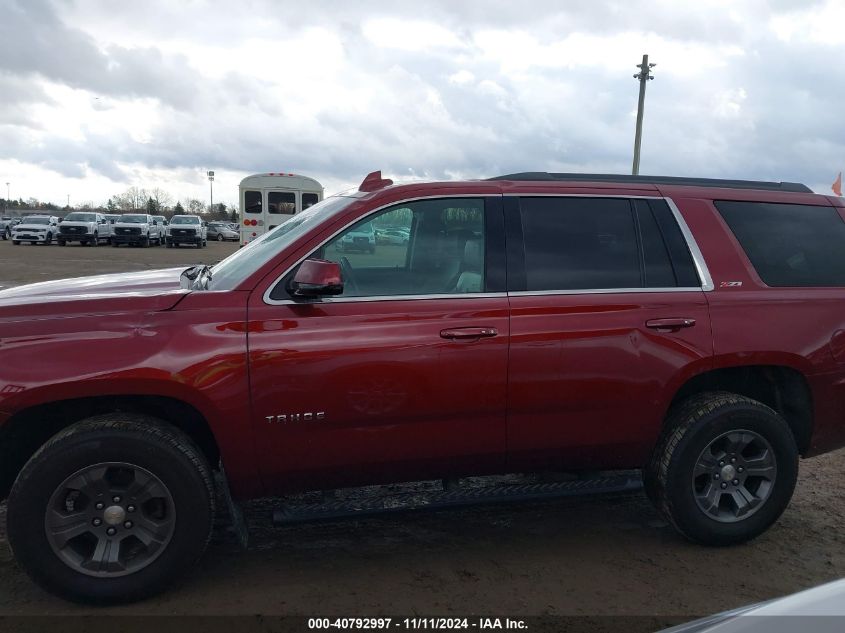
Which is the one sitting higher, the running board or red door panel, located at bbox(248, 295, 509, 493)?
red door panel, located at bbox(248, 295, 509, 493)

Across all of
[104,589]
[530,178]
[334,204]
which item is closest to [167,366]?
[104,589]

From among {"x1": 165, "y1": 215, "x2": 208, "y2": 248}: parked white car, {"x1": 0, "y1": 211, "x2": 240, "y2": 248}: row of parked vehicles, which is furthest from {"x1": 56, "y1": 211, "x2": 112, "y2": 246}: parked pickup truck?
{"x1": 165, "y1": 215, "x2": 208, "y2": 248}: parked white car

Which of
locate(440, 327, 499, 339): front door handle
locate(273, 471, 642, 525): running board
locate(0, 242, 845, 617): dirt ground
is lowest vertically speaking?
locate(0, 242, 845, 617): dirt ground

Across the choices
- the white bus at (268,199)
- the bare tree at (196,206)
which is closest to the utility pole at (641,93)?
the white bus at (268,199)

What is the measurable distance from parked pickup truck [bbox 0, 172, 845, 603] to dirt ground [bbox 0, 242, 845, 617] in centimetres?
23

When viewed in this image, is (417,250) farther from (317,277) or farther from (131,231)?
(131,231)

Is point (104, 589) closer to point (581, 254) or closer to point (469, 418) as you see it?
point (469, 418)

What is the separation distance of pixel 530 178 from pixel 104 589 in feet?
9.32

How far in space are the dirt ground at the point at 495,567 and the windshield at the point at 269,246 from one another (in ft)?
4.60

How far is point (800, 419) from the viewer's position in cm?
405

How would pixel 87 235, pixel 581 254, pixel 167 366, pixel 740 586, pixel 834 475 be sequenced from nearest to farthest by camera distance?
pixel 167 366 → pixel 740 586 → pixel 581 254 → pixel 834 475 → pixel 87 235

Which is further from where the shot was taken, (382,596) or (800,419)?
(800,419)

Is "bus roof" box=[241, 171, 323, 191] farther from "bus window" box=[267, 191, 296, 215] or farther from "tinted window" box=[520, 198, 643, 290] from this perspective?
"tinted window" box=[520, 198, 643, 290]

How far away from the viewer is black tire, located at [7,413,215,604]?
3031 millimetres
